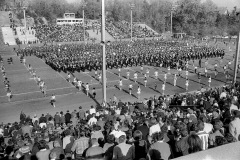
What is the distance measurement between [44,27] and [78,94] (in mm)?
48588

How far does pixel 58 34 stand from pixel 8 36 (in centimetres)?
1112

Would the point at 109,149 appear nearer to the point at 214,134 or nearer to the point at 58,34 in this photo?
the point at 214,134

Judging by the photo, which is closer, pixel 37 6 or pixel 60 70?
pixel 60 70

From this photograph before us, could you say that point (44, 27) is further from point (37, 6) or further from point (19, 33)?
point (37, 6)

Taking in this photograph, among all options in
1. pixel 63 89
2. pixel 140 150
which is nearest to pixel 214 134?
pixel 140 150

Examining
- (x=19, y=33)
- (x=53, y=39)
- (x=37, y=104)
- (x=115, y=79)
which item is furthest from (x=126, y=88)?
(x=19, y=33)

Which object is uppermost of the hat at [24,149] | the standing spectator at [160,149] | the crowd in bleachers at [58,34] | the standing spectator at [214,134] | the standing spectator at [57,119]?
the crowd in bleachers at [58,34]

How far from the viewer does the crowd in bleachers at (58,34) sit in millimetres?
60531

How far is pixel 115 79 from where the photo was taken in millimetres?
26422

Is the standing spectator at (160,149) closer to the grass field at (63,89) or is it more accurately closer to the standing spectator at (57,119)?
the standing spectator at (57,119)

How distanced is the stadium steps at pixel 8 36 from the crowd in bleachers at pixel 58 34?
5.66 meters

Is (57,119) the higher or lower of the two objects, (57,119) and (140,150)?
the lower

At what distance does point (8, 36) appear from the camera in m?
58.7

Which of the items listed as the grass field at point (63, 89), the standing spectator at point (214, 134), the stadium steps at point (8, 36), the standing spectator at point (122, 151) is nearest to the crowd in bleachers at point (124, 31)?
the stadium steps at point (8, 36)
